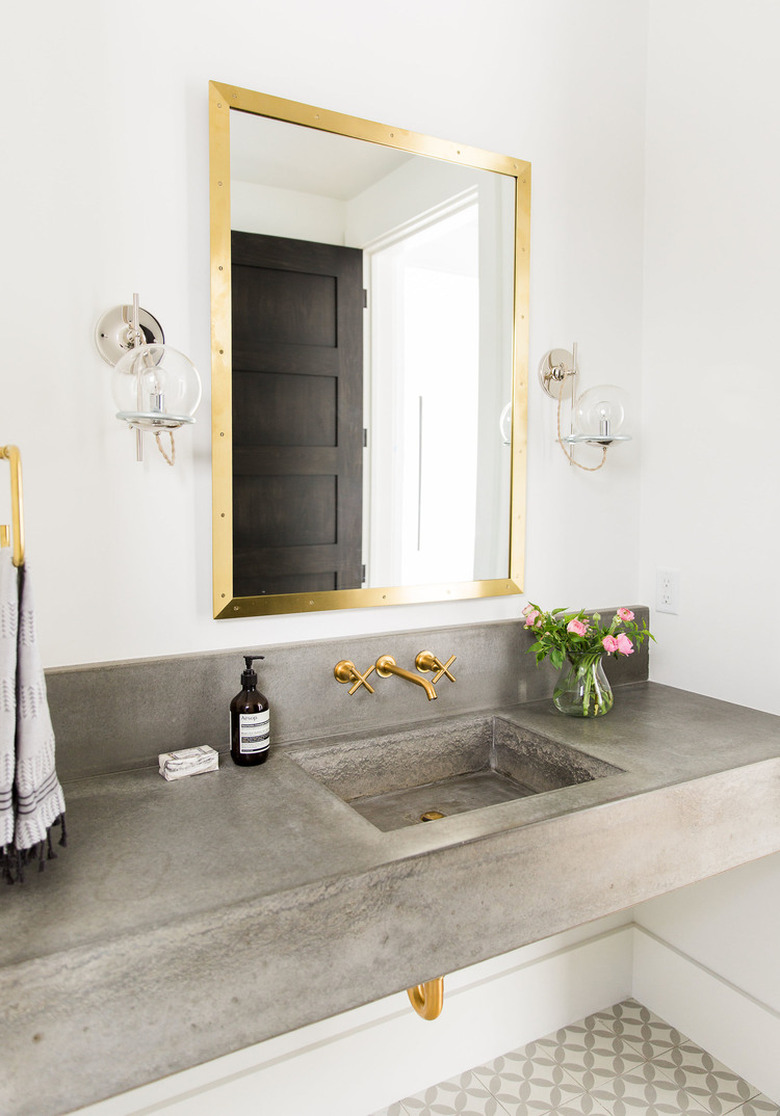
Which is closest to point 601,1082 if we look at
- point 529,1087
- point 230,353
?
point 529,1087

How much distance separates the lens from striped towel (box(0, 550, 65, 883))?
2.99ft

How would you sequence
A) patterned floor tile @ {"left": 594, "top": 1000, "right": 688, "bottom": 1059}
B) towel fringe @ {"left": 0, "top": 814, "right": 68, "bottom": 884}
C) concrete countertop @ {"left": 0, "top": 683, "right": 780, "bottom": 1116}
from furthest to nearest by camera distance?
1. patterned floor tile @ {"left": 594, "top": 1000, "right": 688, "bottom": 1059}
2. towel fringe @ {"left": 0, "top": 814, "right": 68, "bottom": 884}
3. concrete countertop @ {"left": 0, "top": 683, "right": 780, "bottom": 1116}

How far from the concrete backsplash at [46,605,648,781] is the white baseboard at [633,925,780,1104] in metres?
0.77

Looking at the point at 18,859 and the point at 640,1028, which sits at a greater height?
the point at 18,859

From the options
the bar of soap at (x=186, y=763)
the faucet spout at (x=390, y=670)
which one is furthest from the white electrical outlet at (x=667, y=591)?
the bar of soap at (x=186, y=763)

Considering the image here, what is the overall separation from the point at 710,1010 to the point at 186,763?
1412 mm

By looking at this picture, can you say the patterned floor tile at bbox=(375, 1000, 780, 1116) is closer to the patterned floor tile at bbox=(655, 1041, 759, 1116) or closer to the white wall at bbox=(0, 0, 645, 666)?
the patterned floor tile at bbox=(655, 1041, 759, 1116)

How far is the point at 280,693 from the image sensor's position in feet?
4.78

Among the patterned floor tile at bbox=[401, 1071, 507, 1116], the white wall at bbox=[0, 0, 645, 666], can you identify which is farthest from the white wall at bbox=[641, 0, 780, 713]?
the patterned floor tile at bbox=[401, 1071, 507, 1116]

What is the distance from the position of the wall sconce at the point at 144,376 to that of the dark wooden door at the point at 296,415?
0.15 meters

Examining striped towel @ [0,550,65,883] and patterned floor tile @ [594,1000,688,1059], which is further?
patterned floor tile @ [594,1000,688,1059]

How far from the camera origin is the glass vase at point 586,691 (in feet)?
5.37

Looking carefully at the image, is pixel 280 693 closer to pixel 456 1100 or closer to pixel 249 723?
pixel 249 723

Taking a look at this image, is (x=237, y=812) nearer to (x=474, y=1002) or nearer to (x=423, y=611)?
(x=423, y=611)
